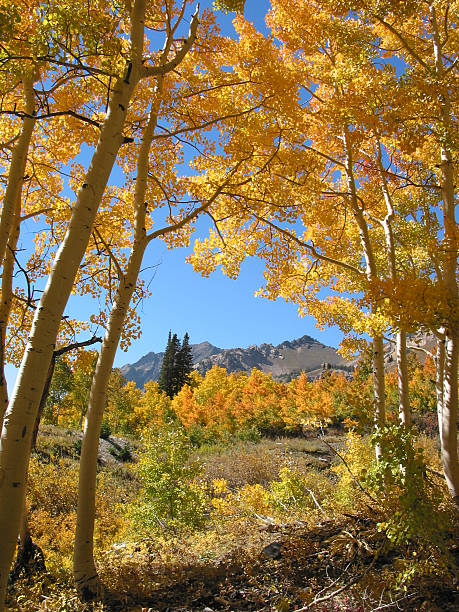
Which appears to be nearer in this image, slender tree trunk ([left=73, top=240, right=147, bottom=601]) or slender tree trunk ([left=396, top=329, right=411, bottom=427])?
slender tree trunk ([left=73, top=240, right=147, bottom=601])

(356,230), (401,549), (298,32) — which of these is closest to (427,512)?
(401,549)

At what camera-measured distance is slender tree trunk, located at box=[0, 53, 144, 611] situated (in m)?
1.95

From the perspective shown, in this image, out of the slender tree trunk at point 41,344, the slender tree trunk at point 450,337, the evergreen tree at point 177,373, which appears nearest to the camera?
the slender tree trunk at point 41,344

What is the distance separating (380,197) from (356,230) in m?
0.80

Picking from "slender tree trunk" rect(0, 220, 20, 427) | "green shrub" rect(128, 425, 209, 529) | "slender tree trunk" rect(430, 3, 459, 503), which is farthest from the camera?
"green shrub" rect(128, 425, 209, 529)

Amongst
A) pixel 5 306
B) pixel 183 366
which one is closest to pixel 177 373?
pixel 183 366

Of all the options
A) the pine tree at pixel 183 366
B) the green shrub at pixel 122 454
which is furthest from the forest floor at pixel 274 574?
the pine tree at pixel 183 366

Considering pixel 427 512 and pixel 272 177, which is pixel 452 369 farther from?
pixel 272 177

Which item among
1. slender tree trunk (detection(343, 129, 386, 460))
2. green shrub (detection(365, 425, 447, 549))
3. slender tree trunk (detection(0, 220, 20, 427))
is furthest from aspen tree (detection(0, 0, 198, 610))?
slender tree trunk (detection(343, 129, 386, 460))

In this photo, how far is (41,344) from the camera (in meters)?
2.14

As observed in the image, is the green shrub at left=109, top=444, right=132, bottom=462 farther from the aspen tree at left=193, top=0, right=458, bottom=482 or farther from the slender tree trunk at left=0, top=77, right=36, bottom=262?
the slender tree trunk at left=0, top=77, right=36, bottom=262

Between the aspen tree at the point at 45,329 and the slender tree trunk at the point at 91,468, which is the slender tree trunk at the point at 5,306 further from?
the aspen tree at the point at 45,329

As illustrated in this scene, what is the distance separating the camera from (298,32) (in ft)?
19.7

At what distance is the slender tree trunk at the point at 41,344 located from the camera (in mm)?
1949
